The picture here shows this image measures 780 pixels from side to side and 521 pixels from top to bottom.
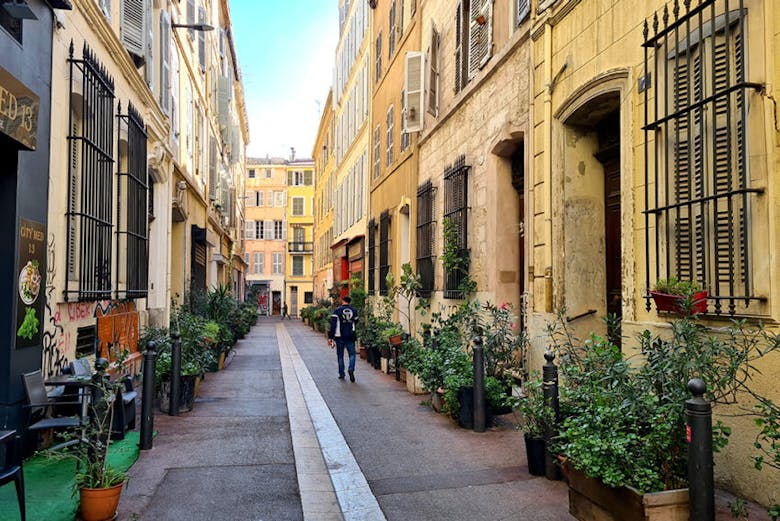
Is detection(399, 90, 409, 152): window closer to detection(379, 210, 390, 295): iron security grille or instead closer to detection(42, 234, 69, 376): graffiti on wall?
detection(379, 210, 390, 295): iron security grille

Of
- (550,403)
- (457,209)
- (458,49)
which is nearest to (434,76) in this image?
(458,49)

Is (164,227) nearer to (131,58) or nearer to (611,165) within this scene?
(131,58)

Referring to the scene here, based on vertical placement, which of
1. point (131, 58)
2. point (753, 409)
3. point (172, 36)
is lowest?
point (753, 409)

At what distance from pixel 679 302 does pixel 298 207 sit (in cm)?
5620

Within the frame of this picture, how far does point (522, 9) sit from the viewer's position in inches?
331

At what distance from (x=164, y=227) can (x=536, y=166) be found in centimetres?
762

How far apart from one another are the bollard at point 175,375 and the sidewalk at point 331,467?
0.14 metres

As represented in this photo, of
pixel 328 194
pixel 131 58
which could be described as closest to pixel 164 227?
pixel 131 58

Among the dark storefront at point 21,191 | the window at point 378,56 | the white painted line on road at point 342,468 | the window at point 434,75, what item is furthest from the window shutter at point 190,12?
the dark storefront at point 21,191

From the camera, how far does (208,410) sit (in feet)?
27.7

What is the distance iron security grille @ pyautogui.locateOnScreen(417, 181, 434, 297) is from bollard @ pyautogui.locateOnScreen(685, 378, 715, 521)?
8.97m

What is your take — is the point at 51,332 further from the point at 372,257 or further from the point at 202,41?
the point at 202,41

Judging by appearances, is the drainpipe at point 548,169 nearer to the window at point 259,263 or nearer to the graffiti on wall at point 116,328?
the graffiti on wall at point 116,328

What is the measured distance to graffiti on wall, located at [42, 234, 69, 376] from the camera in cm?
608
